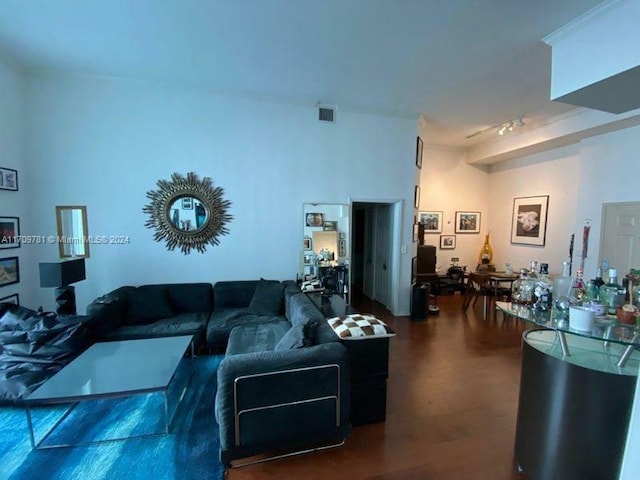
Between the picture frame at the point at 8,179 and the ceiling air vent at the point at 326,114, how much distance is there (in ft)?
12.9

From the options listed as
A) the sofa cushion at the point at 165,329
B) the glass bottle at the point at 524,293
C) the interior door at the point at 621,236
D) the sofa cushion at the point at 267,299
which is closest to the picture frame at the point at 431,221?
the interior door at the point at 621,236

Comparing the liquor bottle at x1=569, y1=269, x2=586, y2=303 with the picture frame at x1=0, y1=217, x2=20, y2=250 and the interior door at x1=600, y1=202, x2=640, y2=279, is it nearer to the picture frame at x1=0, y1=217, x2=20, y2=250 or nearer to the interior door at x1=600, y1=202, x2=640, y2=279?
the interior door at x1=600, y1=202, x2=640, y2=279

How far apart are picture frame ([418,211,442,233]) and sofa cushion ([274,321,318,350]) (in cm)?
504

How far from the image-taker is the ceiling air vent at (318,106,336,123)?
442 cm

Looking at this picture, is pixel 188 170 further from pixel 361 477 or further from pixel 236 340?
pixel 361 477

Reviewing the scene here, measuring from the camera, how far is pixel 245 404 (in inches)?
74.0

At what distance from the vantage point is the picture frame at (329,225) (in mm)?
4595

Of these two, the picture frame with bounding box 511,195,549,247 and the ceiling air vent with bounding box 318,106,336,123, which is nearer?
the ceiling air vent with bounding box 318,106,336,123

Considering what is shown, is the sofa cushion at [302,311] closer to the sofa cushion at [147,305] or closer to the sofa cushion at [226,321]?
the sofa cushion at [226,321]

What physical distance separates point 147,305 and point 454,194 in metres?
6.56

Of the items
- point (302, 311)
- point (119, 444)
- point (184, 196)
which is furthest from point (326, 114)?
point (119, 444)

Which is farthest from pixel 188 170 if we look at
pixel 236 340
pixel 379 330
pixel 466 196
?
pixel 466 196

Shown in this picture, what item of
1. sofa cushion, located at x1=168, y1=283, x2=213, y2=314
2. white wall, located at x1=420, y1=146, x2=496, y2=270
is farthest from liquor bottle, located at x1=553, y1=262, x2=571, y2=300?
white wall, located at x1=420, y1=146, x2=496, y2=270

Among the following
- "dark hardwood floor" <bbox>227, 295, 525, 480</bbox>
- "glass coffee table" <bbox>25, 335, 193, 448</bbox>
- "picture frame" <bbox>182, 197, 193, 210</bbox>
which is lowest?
"dark hardwood floor" <bbox>227, 295, 525, 480</bbox>
